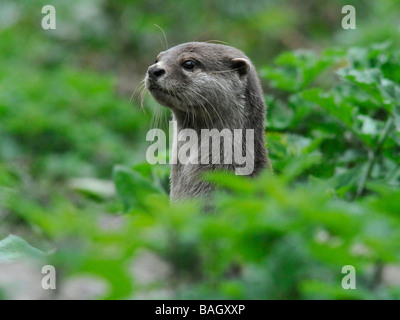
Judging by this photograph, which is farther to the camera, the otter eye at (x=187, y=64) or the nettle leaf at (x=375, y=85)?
the otter eye at (x=187, y=64)

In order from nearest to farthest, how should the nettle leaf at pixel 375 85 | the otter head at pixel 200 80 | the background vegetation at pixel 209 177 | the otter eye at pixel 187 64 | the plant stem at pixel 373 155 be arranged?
the background vegetation at pixel 209 177
the nettle leaf at pixel 375 85
the plant stem at pixel 373 155
the otter head at pixel 200 80
the otter eye at pixel 187 64

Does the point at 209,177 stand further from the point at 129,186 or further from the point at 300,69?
the point at 300,69

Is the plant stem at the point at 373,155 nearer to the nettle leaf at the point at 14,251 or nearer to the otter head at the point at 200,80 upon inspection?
the otter head at the point at 200,80

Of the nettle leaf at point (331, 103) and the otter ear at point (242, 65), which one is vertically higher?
the otter ear at point (242, 65)

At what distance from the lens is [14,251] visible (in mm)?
2654

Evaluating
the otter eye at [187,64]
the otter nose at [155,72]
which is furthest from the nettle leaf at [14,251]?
the otter eye at [187,64]

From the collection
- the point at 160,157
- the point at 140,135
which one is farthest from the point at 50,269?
the point at 140,135

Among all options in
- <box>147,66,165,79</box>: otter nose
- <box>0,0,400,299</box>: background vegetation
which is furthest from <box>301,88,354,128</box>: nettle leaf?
<box>147,66,165,79</box>: otter nose

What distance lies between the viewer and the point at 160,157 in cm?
505

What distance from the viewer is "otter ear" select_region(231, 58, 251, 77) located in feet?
15.6

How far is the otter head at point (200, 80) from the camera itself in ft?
14.9

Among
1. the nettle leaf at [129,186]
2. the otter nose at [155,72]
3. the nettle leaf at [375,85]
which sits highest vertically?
the otter nose at [155,72]

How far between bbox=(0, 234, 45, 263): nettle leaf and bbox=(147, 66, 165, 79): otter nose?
6.38 feet
